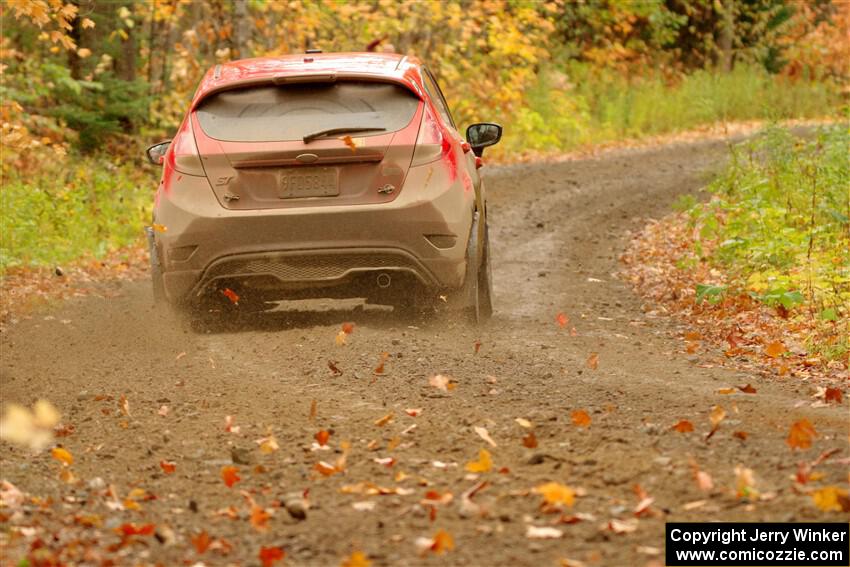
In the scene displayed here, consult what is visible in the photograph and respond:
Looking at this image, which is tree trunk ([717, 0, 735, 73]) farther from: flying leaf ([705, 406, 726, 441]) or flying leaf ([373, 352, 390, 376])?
flying leaf ([705, 406, 726, 441])

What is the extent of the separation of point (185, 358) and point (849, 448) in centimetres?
448

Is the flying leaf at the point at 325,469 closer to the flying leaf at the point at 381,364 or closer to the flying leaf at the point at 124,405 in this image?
the flying leaf at the point at 124,405

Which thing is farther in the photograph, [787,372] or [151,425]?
[787,372]

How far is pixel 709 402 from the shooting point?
6.16 metres

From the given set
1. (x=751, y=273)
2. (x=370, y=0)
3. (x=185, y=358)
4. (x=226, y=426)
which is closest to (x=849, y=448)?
(x=226, y=426)

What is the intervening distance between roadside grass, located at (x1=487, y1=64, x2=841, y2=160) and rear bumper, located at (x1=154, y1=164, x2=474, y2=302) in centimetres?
1565

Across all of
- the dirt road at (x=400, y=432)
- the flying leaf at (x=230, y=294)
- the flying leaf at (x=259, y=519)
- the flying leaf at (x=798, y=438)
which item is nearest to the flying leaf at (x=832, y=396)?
the dirt road at (x=400, y=432)

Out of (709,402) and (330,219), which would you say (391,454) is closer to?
(709,402)

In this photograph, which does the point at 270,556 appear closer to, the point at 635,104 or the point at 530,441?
the point at 530,441

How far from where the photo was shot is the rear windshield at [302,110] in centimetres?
790

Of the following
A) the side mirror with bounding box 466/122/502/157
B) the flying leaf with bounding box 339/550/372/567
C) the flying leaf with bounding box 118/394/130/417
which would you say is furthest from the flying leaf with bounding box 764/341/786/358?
the flying leaf with bounding box 339/550/372/567

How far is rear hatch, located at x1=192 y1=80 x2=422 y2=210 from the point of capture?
782 centimetres

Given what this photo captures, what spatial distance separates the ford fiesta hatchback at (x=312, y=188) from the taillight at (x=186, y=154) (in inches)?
0.4

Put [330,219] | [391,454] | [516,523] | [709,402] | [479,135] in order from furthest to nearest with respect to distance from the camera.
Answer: [479,135], [330,219], [709,402], [391,454], [516,523]
